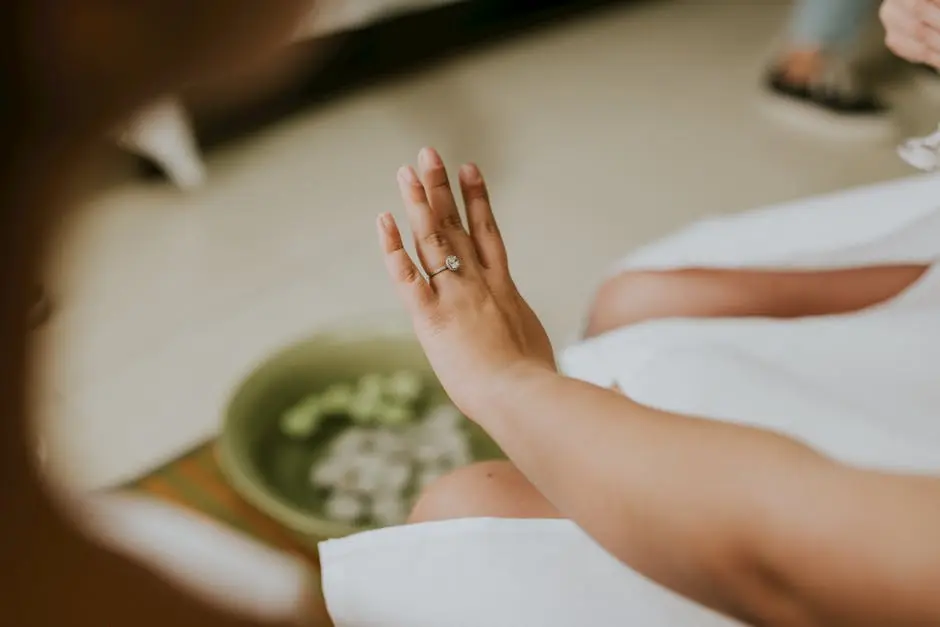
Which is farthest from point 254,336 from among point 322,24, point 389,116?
point 322,24

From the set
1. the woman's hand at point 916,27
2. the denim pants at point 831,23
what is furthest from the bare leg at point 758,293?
the denim pants at point 831,23

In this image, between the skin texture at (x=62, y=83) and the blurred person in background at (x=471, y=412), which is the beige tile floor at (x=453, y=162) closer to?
the blurred person in background at (x=471, y=412)

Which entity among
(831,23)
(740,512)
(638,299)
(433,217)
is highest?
(831,23)

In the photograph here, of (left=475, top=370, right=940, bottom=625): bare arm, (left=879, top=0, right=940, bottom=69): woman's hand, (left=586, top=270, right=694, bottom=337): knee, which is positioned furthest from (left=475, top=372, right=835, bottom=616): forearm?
(left=879, top=0, right=940, bottom=69): woman's hand

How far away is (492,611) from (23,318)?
0.46 metres

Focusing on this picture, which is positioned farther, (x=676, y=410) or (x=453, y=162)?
(x=453, y=162)

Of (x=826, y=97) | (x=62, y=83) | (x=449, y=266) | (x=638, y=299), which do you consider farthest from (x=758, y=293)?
(x=826, y=97)

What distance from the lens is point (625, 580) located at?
0.61m

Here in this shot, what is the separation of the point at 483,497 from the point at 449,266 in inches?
6.6

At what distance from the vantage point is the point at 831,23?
1896 millimetres

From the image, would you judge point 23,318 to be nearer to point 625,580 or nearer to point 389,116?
point 625,580

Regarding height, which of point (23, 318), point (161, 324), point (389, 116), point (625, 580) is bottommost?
point (625, 580)

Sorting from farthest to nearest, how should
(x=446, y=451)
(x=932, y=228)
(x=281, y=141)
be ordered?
(x=281, y=141) < (x=446, y=451) < (x=932, y=228)

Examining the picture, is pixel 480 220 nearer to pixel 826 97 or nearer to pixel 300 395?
pixel 300 395
